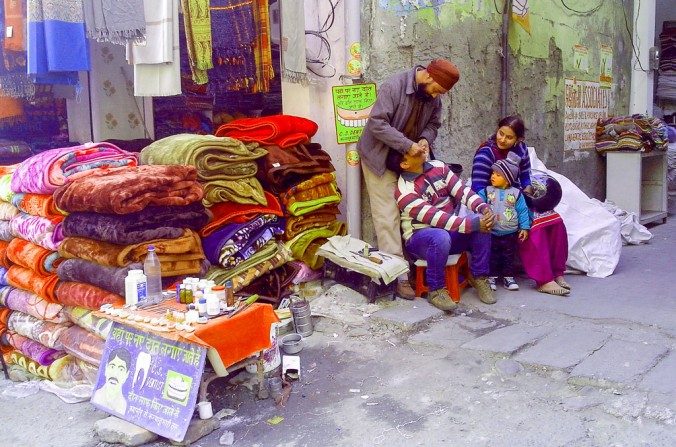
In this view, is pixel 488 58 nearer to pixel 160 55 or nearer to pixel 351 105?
pixel 351 105

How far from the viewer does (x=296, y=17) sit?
219 inches

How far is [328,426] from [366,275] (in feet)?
5.93

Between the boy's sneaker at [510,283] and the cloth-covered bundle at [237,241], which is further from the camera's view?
the boy's sneaker at [510,283]

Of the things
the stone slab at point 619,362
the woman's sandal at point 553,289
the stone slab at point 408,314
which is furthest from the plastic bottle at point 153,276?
the woman's sandal at point 553,289

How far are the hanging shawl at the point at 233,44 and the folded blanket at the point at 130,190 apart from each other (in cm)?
134

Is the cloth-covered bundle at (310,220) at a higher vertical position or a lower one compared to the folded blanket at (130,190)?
lower

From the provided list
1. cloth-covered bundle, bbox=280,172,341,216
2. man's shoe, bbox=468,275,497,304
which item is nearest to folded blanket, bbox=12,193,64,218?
cloth-covered bundle, bbox=280,172,341,216

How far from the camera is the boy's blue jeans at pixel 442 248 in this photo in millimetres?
5156

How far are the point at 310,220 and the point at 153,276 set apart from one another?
180 centimetres

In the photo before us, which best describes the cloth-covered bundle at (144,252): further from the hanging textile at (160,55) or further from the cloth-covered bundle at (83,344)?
the hanging textile at (160,55)

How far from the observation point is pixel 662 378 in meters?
3.76

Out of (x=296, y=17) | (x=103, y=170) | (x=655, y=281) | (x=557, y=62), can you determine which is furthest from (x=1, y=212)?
(x=557, y=62)

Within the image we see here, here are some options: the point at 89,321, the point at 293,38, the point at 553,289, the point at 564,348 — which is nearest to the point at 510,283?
the point at 553,289

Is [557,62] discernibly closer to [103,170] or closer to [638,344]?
[638,344]
